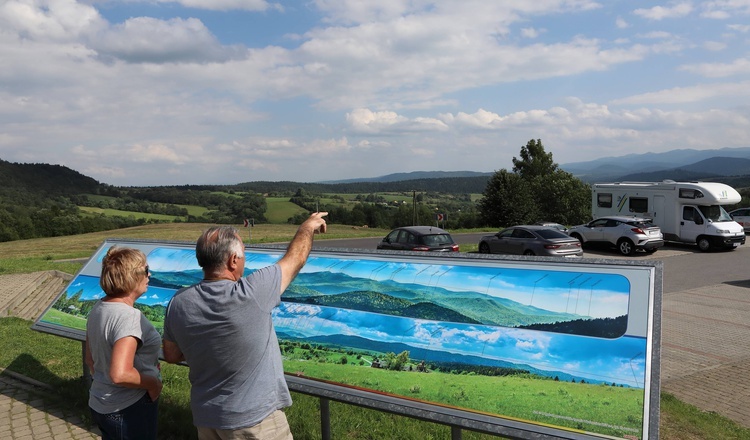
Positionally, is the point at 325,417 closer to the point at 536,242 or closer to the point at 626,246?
the point at 536,242

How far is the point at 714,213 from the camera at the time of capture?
2298 centimetres

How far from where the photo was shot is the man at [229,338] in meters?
2.52

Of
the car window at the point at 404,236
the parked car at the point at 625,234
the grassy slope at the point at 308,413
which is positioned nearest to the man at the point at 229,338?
the grassy slope at the point at 308,413

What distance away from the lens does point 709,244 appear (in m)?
22.5

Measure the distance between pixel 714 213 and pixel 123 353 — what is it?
83.6 ft

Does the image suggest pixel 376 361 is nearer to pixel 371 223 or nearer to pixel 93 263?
pixel 93 263

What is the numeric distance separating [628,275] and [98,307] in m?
2.96

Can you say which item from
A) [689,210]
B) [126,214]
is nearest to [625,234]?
[689,210]

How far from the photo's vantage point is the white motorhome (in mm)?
22312

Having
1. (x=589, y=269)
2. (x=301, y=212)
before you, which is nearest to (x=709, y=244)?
(x=589, y=269)

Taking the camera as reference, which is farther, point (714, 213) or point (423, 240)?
point (714, 213)

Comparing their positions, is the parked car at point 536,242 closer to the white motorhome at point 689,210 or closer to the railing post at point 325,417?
the white motorhome at point 689,210

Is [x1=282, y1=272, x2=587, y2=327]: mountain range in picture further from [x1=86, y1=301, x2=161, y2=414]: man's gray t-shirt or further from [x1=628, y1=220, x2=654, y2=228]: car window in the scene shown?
[x1=628, y1=220, x2=654, y2=228]: car window

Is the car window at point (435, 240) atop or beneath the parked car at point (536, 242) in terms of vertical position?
atop
